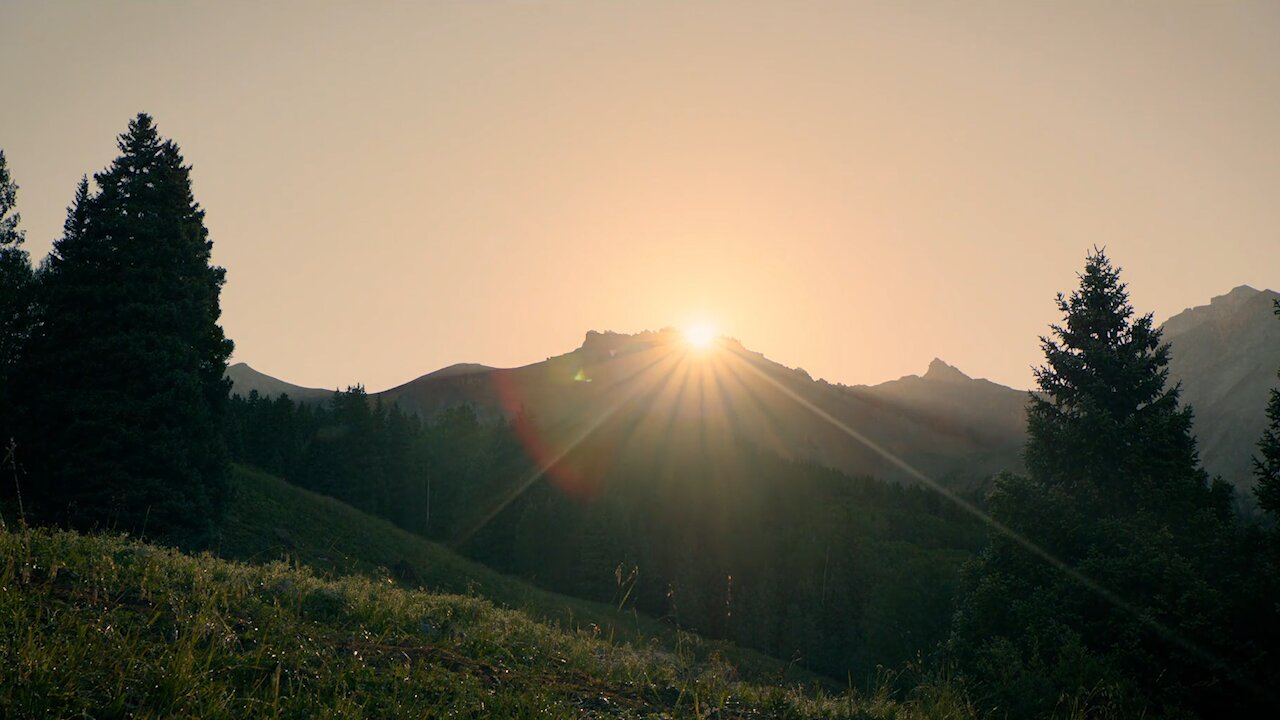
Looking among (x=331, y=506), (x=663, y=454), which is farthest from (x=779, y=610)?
(x=331, y=506)

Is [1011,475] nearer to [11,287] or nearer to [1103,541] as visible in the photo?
[1103,541]

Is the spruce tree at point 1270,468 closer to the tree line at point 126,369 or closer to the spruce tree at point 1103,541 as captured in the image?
the spruce tree at point 1103,541

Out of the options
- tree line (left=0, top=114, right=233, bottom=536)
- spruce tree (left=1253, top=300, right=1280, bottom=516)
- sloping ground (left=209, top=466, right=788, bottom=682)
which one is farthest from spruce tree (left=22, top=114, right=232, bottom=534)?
spruce tree (left=1253, top=300, right=1280, bottom=516)

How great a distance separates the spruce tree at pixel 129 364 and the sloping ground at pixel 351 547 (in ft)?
10.5

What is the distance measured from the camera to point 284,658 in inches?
233

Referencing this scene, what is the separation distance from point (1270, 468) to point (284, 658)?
20668mm

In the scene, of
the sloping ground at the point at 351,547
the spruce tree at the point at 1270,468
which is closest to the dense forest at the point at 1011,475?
the spruce tree at the point at 1270,468

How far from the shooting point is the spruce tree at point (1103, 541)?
54.4 ft

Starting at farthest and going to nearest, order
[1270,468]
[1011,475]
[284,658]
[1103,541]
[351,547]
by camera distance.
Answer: [351,547], [1011,475], [1103,541], [1270,468], [284,658]

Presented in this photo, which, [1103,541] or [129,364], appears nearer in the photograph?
[1103,541]

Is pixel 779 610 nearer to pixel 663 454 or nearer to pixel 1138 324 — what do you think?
pixel 663 454

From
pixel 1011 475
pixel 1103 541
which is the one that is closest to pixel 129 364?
pixel 1011 475

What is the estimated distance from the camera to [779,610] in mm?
72875

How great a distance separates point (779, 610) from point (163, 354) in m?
62.0
